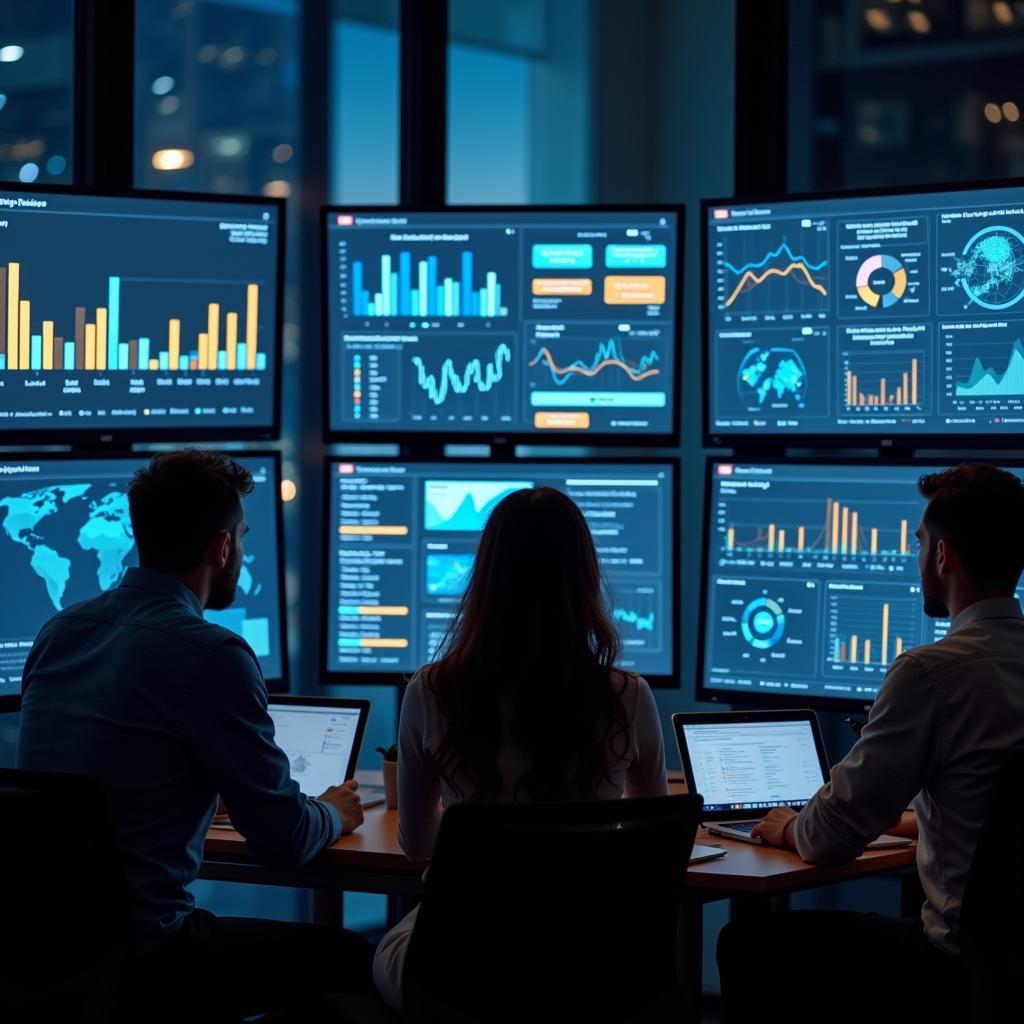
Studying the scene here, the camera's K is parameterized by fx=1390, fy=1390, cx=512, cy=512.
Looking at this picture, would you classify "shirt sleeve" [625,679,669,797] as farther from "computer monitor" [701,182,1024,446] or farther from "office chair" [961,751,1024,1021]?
"computer monitor" [701,182,1024,446]

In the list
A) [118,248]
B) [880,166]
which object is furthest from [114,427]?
[880,166]

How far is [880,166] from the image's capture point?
13.2 ft

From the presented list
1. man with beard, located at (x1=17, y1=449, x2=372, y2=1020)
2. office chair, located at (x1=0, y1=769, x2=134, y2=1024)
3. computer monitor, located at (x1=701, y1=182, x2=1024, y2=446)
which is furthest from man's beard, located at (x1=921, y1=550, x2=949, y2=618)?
office chair, located at (x1=0, y1=769, x2=134, y2=1024)

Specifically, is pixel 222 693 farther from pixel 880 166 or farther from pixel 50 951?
pixel 880 166

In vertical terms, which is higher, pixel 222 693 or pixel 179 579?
pixel 179 579

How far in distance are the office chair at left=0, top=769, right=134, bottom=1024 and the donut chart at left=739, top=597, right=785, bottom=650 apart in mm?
1659

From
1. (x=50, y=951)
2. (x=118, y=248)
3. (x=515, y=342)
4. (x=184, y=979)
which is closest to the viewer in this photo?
(x=50, y=951)

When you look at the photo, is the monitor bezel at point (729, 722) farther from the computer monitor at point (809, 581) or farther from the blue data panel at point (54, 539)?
the blue data panel at point (54, 539)

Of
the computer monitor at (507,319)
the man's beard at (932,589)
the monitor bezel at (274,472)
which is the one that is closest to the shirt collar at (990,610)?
the man's beard at (932,589)


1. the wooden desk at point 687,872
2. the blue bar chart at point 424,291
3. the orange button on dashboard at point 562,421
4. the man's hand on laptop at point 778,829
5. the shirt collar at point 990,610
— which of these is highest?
the blue bar chart at point 424,291

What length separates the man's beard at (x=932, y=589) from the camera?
2484 millimetres

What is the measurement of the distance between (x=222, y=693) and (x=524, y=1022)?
2.29 ft

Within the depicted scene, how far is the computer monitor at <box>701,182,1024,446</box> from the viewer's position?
310cm

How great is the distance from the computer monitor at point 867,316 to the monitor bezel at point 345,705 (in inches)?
42.9
